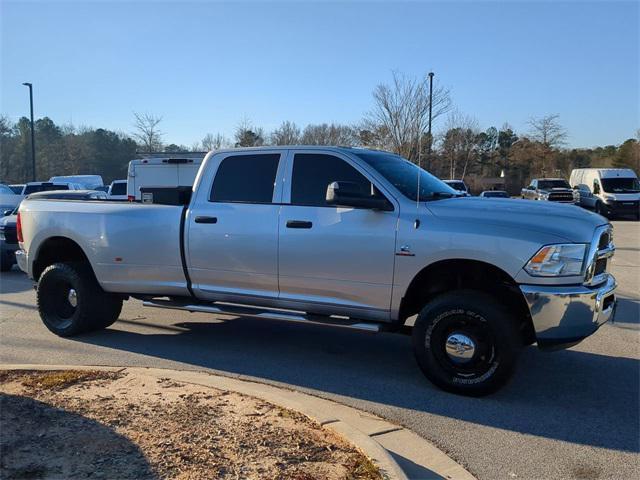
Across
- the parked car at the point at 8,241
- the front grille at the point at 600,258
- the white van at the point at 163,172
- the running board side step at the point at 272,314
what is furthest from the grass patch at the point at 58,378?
the white van at the point at 163,172

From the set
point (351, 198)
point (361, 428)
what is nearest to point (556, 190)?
point (351, 198)

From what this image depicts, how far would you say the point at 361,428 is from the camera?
414cm

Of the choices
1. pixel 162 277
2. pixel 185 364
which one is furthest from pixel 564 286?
pixel 162 277

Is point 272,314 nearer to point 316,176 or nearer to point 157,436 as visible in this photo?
point 316,176

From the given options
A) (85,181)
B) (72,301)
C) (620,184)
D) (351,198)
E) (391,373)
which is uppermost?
(620,184)

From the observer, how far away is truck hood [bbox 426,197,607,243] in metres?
4.55

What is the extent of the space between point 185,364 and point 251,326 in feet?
5.57

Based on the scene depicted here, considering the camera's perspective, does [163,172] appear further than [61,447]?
Yes

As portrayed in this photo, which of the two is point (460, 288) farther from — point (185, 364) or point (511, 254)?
point (185, 364)

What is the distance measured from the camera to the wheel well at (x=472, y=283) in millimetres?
4848

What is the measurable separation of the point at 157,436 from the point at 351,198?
253 cm

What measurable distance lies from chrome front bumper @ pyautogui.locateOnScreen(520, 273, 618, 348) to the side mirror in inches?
55.2

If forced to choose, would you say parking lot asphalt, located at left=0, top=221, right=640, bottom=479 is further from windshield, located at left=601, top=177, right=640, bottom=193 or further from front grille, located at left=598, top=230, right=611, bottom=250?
windshield, located at left=601, top=177, right=640, bottom=193

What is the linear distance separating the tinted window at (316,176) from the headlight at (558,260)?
175 centimetres
